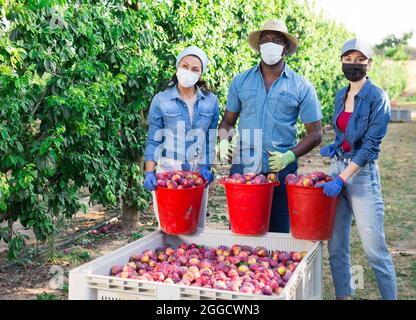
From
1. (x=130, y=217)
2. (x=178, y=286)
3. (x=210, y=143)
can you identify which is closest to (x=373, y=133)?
(x=210, y=143)

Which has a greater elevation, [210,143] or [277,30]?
[277,30]

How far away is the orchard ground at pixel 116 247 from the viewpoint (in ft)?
15.3

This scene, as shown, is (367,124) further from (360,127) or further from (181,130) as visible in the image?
(181,130)

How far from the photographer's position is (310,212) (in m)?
3.44

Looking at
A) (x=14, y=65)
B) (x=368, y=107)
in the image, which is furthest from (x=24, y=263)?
(x=368, y=107)

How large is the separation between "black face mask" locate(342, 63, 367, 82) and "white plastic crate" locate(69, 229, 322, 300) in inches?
43.5

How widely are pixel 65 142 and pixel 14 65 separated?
0.85 metres

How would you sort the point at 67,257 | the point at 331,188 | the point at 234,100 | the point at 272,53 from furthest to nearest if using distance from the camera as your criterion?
the point at 67,257, the point at 234,100, the point at 272,53, the point at 331,188

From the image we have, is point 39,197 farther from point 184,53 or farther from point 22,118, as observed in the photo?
point 184,53

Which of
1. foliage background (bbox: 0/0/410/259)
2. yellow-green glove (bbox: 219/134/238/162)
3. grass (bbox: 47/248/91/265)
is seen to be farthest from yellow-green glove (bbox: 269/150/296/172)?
grass (bbox: 47/248/91/265)

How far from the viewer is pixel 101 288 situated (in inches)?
108

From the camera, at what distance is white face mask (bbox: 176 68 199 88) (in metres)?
3.89

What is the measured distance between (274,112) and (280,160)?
38cm
